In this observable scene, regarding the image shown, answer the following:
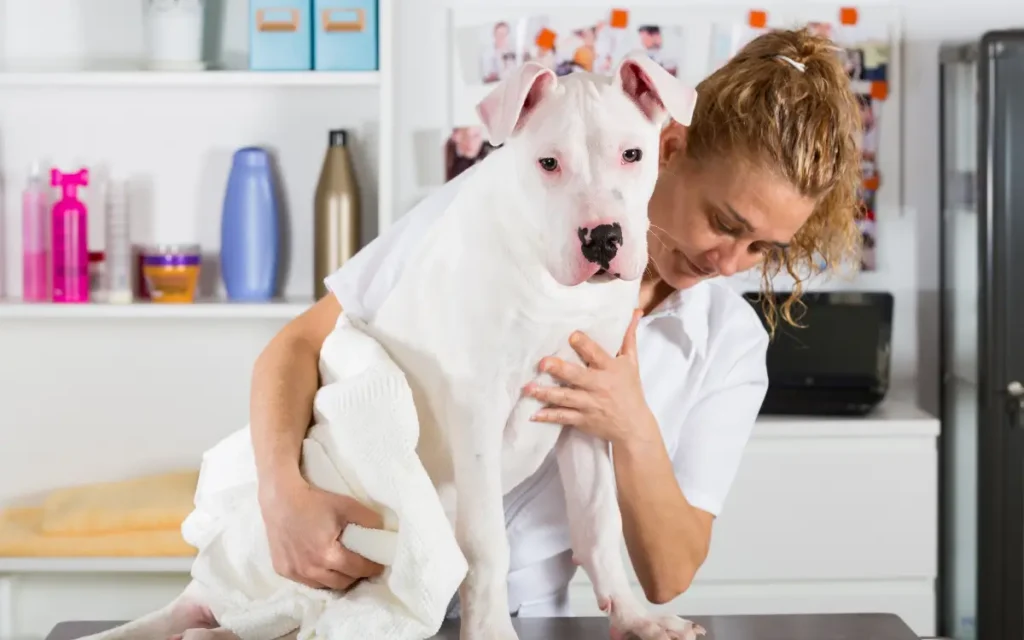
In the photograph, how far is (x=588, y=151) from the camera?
111cm

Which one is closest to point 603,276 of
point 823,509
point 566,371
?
point 566,371

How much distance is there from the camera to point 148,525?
9.18 ft

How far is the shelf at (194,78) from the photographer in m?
2.92

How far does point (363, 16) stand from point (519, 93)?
1.94 meters

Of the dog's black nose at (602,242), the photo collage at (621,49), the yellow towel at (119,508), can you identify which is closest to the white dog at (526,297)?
the dog's black nose at (602,242)

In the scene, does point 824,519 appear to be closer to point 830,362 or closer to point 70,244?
point 830,362

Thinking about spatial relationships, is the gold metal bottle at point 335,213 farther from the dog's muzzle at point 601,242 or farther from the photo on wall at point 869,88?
the dog's muzzle at point 601,242

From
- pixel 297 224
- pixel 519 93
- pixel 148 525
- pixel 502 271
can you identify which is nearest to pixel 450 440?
pixel 502 271

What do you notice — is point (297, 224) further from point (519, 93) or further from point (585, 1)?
point (519, 93)

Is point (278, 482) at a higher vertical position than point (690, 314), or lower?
lower

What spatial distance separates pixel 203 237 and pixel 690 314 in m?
1.96

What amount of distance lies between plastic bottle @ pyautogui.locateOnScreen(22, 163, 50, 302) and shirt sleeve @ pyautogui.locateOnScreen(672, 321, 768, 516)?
1961mm

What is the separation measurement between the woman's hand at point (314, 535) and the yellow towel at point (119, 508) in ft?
4.81

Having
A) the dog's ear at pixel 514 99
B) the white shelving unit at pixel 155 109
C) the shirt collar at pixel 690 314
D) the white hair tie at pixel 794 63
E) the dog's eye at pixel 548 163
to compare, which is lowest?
the shirt collar at pixel 690 314
